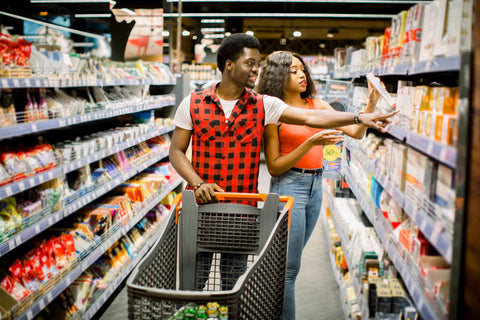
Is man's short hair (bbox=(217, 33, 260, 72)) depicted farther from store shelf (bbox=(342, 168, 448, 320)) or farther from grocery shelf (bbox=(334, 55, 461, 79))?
store shelf (bbox=(342, 168, 448, 320))

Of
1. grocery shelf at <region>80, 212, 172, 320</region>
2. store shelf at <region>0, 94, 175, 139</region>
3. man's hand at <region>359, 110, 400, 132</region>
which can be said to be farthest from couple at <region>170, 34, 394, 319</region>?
store shelf at <region>0, 94, 175, 139</region>

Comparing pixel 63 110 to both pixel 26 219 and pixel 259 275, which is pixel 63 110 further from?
pixel 259 275

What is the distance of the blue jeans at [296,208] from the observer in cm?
250

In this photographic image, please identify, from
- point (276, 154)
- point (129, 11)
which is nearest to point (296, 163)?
point (276, 154)

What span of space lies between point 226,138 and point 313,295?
6.54ft

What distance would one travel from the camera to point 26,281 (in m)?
2.52

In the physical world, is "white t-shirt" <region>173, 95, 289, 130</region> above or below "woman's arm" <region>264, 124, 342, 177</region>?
above

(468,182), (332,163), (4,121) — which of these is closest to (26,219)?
(4,121)

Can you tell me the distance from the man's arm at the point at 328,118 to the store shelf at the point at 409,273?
56cm

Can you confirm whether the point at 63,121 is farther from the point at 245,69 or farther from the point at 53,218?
the point at 245,69

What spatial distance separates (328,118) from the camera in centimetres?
204

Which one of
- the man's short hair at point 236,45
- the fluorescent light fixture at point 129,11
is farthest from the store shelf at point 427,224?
the fluorescent light fixture at point 129,11

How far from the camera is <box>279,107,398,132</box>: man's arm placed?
1.82 metres

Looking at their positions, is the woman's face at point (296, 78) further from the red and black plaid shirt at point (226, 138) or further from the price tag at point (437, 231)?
the price tag at point (437, 231)
